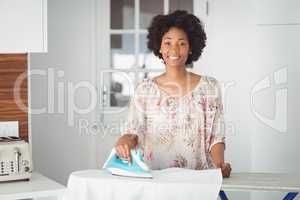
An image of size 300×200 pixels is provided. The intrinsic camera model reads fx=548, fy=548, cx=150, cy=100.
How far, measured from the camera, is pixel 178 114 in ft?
7.85

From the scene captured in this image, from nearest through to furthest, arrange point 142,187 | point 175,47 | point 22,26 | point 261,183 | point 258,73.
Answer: point 142,187 → point 261,183 → point 175,47 → point 22,26 → point 258,73

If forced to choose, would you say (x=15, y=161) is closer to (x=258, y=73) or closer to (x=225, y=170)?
(x=225, y=170)

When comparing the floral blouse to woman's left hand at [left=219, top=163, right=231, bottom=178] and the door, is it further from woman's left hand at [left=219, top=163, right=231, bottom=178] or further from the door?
the door

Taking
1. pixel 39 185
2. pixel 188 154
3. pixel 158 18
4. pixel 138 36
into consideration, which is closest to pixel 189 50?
pixel 158 18

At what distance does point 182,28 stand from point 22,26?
0.89m

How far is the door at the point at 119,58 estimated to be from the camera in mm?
4234

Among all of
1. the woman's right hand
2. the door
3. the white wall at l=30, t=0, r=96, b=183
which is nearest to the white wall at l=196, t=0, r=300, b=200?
the door

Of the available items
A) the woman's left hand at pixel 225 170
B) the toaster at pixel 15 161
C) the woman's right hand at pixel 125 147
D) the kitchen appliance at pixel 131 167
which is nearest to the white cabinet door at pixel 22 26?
the toaster at pixel 15 161

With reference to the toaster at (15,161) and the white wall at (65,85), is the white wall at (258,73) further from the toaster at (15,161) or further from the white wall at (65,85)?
the toaster at (15,161)

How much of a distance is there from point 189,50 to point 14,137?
3.93 ft

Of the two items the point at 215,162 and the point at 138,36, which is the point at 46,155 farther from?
the point at 215,162

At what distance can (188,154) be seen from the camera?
2.41 meters

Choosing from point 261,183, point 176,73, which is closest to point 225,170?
point 261,183

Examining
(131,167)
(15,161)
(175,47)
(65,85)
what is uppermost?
(175,47)
